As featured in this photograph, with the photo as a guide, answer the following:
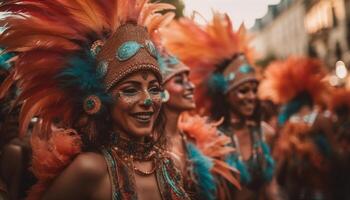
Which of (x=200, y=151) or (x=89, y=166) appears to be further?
(x=200, y=151)

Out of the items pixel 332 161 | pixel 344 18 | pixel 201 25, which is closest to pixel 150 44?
→ pixel 201 25

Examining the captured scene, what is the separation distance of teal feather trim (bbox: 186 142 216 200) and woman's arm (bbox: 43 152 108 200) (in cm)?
176

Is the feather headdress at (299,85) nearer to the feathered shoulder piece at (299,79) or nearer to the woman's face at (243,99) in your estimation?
the feathered shoulder piece at (299,79)

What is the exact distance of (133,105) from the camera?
340 centimetres

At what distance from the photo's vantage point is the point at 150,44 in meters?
3.58

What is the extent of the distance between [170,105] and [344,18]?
39.9 m

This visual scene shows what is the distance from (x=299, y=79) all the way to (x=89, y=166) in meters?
6.71

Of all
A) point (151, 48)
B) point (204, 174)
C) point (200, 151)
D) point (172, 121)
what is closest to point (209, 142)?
point (200, 151)

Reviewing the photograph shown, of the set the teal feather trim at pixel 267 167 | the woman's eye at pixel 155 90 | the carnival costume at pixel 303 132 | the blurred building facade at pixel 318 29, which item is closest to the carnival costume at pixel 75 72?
the woman's eye at pixel 155 90

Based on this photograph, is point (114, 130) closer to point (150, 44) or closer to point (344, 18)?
point (150, 44)

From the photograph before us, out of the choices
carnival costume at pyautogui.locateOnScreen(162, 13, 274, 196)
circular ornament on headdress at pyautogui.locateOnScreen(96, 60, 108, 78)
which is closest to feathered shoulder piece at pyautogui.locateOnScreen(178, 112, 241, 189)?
carnival costume at pyautogui.locateOnScreen(162, 13, 274, 196)

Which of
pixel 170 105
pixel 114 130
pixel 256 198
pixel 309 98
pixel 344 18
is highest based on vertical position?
pixel 344 18

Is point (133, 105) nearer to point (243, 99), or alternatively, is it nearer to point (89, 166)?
point (89, 166)

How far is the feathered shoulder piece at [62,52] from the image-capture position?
3.35 metres
